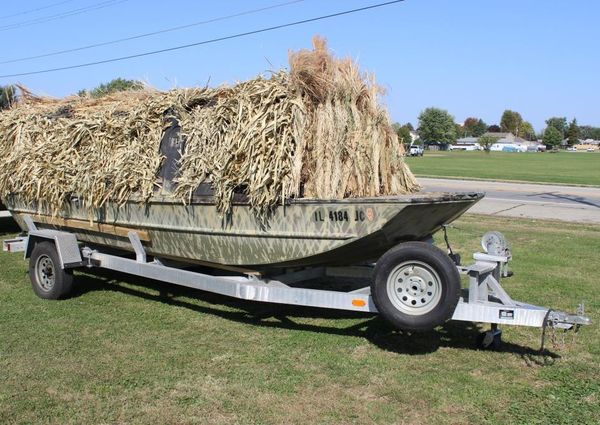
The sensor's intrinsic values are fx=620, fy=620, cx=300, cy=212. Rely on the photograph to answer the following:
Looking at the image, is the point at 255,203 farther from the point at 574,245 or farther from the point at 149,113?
the point at 574,245

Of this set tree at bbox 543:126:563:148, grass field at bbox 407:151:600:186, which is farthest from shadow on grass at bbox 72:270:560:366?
tree at bbox 543:126:563:148

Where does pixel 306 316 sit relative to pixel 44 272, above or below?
below

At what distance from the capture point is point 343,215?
17.2 ft

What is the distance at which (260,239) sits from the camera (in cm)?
578

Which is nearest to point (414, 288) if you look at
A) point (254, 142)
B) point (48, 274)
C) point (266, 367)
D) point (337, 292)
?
point (337, 292)

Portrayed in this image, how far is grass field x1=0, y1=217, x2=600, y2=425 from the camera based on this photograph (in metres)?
4.44

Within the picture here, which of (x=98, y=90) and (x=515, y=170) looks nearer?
(x=98, y=90)

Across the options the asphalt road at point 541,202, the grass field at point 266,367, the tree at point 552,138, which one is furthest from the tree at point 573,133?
the grass field at point 266,367

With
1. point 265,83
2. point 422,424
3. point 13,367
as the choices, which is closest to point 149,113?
point 265,83

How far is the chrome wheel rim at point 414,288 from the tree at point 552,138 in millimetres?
187175

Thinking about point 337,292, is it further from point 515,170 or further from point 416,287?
point 515,170

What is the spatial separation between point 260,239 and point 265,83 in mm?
1508

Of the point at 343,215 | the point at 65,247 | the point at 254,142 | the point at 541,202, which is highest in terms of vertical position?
the point at 254,142

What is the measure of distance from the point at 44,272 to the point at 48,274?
9 centimetres
